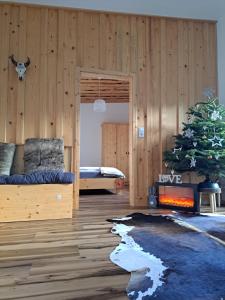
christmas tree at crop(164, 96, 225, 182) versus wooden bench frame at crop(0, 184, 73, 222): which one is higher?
christmas tree at crop(164, 96, 225, 182)

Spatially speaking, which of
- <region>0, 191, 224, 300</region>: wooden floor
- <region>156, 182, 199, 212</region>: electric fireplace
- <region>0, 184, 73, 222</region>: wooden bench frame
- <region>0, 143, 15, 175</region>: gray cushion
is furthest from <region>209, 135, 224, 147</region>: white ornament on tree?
<region>0, 143, 15, 175</region>: gray cushion

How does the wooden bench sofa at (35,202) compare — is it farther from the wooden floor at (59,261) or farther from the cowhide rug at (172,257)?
the cowhide rug at (172,257)

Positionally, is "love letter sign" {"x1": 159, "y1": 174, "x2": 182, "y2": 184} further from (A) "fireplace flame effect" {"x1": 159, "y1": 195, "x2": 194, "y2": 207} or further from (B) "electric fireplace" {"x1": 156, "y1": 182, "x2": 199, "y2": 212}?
(A) "fireplace flame effect" {"x1": 159, "y1": 195, "x2": 194, "y2": 207}

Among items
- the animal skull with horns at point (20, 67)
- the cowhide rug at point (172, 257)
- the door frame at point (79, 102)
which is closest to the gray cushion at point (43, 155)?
the door frame at point (79, 102)

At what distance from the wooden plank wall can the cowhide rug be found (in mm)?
1550

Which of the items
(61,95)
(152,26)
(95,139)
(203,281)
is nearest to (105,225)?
(203,281)

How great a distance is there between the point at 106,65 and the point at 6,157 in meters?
2.29

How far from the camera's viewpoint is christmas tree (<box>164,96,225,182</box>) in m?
3.92

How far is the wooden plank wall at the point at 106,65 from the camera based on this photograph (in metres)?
4.16

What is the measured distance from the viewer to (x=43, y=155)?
13.0 ft

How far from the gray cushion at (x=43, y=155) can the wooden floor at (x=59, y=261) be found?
0.93 meters

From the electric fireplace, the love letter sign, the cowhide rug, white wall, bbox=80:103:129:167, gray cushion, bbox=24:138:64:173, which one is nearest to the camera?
the cowhide rug

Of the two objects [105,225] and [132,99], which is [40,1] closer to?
[132,99]

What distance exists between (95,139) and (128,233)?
6785mm
